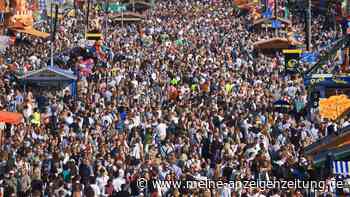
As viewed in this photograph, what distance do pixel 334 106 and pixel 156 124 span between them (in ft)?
14.9

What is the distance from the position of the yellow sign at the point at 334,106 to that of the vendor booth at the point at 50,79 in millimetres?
9545

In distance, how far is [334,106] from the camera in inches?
753

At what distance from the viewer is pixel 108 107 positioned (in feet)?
78.0

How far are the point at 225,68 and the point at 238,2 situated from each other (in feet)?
99.5

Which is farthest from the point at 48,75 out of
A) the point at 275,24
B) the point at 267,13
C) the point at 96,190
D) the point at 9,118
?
the point at 267,13

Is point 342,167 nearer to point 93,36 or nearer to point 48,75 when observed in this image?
point 48,75

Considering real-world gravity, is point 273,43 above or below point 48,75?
above

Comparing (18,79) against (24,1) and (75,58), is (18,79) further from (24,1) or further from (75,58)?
(24,1)

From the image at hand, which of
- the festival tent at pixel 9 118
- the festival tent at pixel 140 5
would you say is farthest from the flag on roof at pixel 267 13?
the festival tent at pixel 9 118

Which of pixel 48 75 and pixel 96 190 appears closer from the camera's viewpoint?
pixel 96 190

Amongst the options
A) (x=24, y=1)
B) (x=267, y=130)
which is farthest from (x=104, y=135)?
(x=24, y=1)

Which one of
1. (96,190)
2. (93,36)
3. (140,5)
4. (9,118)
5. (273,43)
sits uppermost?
(140,5)

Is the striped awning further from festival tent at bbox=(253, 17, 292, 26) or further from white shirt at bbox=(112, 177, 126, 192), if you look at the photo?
festival tent at bbox=(253, 17, 292, 26)

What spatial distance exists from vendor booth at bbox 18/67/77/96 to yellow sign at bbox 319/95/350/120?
9545 millimetres
